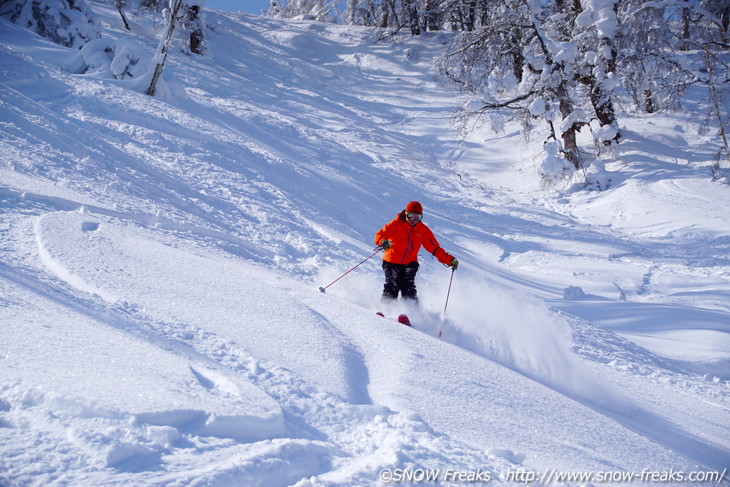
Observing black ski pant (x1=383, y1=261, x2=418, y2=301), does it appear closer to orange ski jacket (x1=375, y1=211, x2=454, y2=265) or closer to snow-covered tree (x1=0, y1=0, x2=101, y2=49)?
orange ski jacket (x1=375, y1=211, x2=454, y2=265)

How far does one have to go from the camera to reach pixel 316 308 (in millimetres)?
4836

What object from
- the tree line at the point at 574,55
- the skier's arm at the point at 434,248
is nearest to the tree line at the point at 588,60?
the tree line at the point at 574,55

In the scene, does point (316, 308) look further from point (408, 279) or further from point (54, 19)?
point (54, 19)

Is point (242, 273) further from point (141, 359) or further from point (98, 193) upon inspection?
Answer: point (98, 193)

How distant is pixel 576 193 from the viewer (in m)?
13.3

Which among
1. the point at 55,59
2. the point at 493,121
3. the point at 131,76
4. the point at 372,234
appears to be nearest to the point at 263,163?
the point at 372,234

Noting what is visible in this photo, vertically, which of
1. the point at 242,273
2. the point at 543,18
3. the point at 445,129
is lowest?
the point at 242,273

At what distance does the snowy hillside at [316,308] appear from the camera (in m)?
2.46

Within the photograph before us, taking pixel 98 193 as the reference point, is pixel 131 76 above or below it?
above

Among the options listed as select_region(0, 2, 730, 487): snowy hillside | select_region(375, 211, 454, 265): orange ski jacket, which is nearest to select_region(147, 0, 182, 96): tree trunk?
select_region(0, 2, 730, 487): snowy hillside

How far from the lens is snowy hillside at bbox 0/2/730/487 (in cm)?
246

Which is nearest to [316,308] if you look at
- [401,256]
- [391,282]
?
[391,282]

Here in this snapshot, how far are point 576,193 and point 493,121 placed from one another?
3.61 meters

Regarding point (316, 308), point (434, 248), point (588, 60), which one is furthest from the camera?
point (588, 60)
